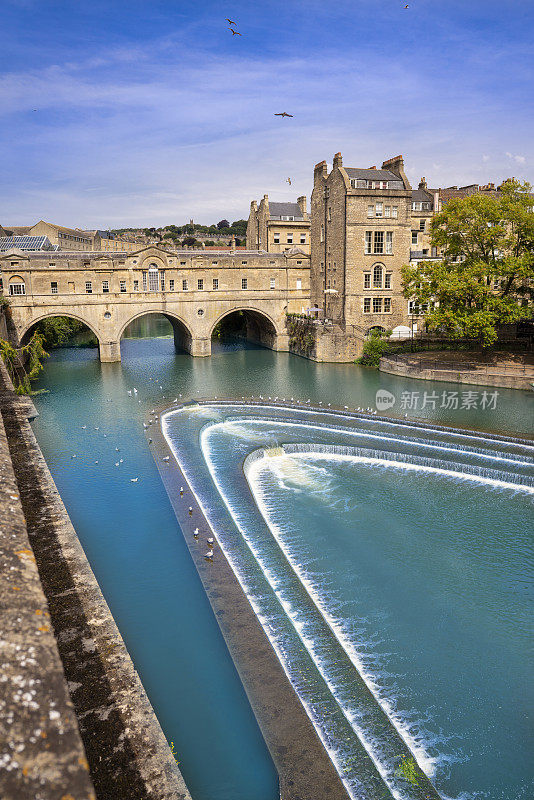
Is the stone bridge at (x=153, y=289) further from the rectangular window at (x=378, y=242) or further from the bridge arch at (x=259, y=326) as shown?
the rectangular window at (x=378, y=242)

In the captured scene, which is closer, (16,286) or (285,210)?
(16,286)

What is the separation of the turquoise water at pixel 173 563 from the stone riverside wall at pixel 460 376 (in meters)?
1.40

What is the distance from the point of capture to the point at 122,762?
6473mm

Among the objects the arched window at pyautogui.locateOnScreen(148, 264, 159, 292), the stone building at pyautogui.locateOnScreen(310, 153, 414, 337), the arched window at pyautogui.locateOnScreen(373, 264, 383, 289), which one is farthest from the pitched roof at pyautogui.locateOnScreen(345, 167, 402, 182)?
the arched window at pyautogui.locateOnScreen(148, 264, 159, 292)

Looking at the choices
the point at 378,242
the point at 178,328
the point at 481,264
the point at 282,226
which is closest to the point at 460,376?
the point at 481,264

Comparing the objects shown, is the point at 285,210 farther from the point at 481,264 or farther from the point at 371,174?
the point at 481,264

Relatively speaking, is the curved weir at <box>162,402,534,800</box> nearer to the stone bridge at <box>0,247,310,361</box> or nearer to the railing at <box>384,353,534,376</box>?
the railing at <box>384,353,534,376</box>

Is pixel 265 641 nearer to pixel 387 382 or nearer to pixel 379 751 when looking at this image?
Result: pixel 379 751

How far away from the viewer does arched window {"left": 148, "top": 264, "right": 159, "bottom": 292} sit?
4575cm

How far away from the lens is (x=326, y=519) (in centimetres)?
1664

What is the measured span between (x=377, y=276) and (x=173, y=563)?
1432 inches

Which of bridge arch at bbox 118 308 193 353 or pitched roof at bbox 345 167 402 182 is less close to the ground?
pitched roof at bbox 345 167 402 182

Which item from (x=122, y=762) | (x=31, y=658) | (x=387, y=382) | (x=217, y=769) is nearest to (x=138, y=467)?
(x=217, y=769)

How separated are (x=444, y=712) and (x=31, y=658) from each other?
7.72 metres
